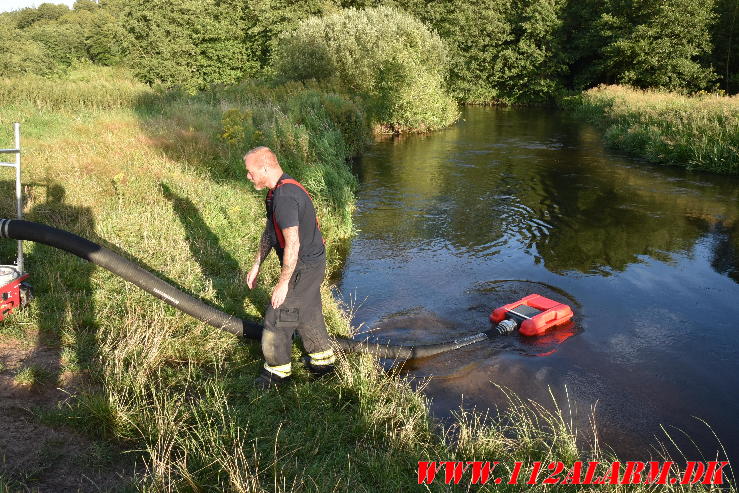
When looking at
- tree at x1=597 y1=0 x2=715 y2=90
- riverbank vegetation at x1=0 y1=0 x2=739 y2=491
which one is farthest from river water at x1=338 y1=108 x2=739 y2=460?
tree at x1=597 y1=0 x2=715 y2=90

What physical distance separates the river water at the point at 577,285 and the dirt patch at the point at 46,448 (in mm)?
3035

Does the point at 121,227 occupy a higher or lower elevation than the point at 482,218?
higher

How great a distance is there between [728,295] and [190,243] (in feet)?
28.2

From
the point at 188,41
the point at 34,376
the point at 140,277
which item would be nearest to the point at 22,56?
the point at 188,41

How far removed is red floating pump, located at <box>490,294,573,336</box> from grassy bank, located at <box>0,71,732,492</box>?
59.5 inches

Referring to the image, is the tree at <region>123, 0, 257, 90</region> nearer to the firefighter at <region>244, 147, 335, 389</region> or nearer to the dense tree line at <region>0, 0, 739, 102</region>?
the dense tree line at <region>0, 0, 739, 102</region>

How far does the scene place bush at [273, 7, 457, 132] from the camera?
86.2 feet

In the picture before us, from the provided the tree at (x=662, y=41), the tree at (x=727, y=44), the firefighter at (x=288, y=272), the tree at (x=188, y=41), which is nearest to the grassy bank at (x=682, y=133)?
the tree at (x=662, y=41)

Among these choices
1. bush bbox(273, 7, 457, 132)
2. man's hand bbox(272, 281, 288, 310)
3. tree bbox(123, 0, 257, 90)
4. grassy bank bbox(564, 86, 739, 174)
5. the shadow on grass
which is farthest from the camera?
tree bbox(123, 0, 257, 90)

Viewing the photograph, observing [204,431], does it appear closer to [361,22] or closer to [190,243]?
[190,243]

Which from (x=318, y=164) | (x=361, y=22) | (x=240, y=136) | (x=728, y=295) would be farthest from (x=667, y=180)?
(x=361, y=22)

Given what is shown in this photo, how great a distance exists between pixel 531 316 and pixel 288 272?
3.82 meters

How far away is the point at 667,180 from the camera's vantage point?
56.7ft

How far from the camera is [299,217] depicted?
5137mm
